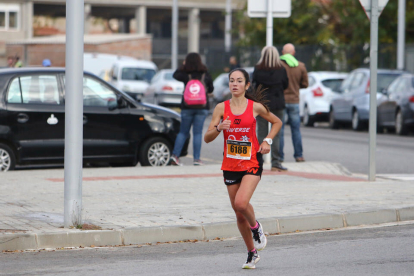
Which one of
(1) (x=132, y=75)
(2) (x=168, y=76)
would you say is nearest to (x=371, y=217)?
(2) (x=168, y=76)

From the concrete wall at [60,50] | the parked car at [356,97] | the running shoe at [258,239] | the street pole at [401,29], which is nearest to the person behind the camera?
the running shoe at [258,239]

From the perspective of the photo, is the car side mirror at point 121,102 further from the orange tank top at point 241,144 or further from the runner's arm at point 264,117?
the orange tank top at point 241,144

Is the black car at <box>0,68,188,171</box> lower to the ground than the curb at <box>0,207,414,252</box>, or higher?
higher

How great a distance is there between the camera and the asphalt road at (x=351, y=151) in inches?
591

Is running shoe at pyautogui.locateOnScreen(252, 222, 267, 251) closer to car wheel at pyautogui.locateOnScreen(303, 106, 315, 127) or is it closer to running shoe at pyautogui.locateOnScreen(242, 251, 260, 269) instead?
running shoe at pyautogui.locateOnScreen(242, 251, 260, 269)

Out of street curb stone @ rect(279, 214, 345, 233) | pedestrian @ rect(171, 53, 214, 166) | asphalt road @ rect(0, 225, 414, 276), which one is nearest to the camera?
asphalt road @ rect(0, 225, 414, 276)

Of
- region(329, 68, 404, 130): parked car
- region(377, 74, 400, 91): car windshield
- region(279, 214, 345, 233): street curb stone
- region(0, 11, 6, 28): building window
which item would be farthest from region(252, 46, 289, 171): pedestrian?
region(0, 11, 6, 28): building window

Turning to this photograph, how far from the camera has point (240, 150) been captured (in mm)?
6520

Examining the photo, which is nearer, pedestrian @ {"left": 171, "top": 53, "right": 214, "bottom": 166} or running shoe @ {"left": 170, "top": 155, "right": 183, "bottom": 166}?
pedestrian @ {"left": 171, "top": 53, "right": 214, "bottom": 166}

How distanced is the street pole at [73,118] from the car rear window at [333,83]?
62.8 feet

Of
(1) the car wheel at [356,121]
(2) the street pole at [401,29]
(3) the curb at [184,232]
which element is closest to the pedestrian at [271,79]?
(3) the curb at [184,232]

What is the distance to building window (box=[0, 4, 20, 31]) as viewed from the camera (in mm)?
62594

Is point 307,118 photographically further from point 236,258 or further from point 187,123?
point 236,258

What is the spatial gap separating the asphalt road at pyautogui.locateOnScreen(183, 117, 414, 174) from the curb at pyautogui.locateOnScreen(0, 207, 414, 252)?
205 inches
